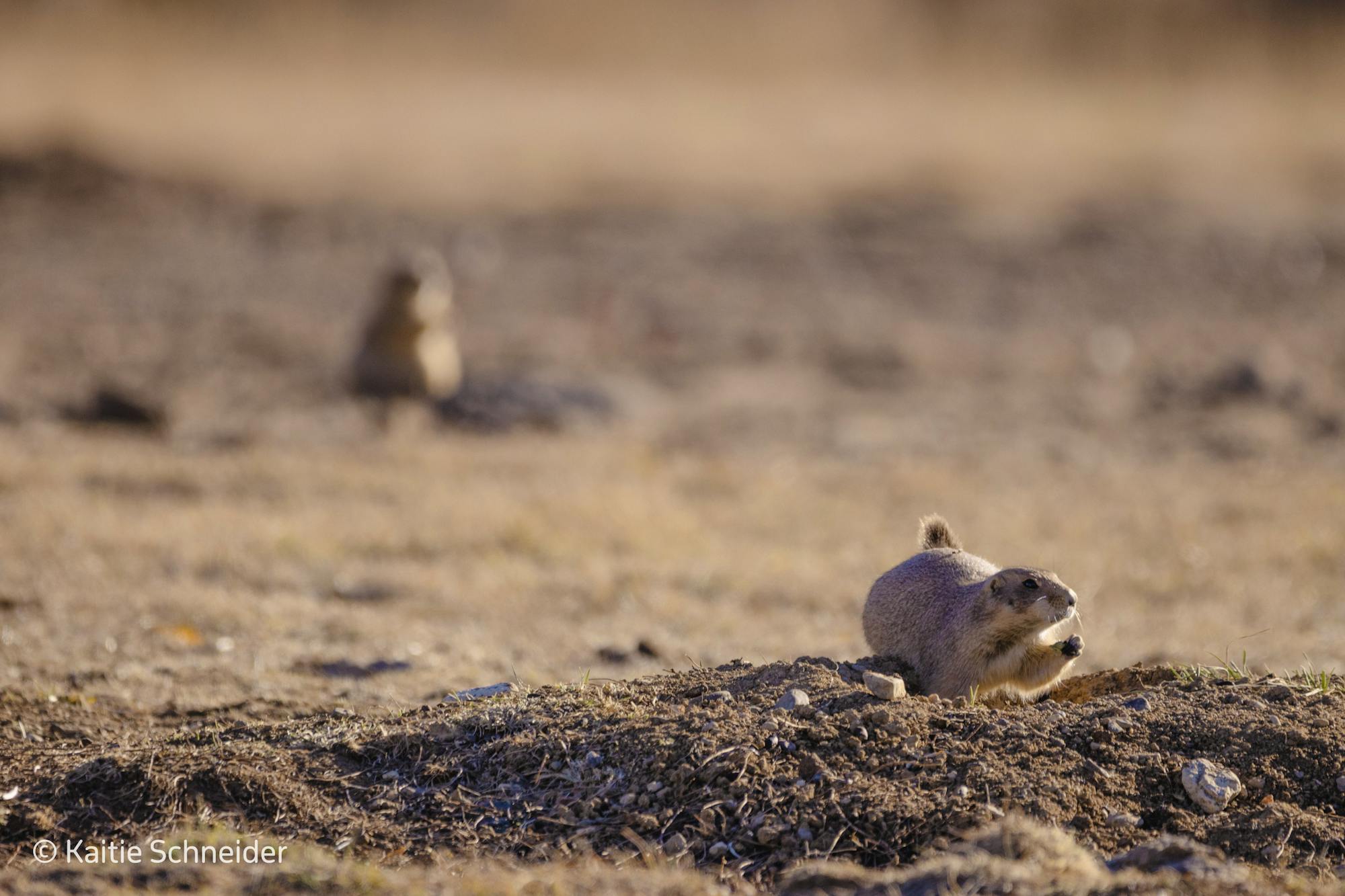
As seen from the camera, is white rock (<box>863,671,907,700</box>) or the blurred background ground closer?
white rock (<box>863,671,907,700</box>)

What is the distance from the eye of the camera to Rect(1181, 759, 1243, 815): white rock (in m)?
4.38

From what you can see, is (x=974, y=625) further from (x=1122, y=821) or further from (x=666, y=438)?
(x=666, y=438)

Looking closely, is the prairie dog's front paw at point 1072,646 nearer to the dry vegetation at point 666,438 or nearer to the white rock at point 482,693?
the dry vegetation at point 666,438

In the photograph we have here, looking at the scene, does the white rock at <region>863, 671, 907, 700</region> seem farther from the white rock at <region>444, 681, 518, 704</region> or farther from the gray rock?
the white rock at <region>444, 681, 518, 704</region>

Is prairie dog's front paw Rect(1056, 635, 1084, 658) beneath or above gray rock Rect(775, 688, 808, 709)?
above

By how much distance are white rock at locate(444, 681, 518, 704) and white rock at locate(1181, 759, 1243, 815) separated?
249 centimetres

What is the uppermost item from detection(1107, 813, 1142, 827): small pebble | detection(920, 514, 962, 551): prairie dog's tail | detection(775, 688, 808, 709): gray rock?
detection(920, 514, 962, 551): prairie dog's tail

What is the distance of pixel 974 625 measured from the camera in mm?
5191

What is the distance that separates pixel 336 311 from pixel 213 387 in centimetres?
409

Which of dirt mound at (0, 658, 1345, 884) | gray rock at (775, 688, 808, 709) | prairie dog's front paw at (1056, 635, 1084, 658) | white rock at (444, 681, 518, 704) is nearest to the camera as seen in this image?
dirt mound at (0, 658, 1345, 884)

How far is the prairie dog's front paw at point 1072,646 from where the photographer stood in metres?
5.05

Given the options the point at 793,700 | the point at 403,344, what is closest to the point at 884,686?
the point at 793,700

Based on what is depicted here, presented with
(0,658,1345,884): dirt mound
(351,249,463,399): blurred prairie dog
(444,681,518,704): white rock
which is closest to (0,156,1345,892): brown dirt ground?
(0,658,1345,884): dirt mound

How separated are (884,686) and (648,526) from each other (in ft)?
17.0
